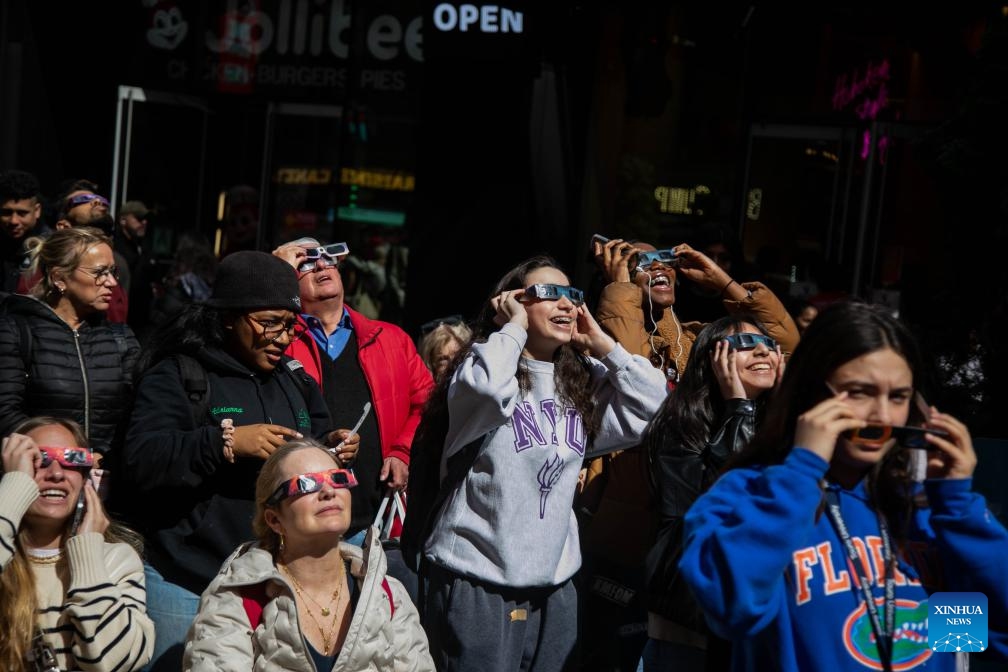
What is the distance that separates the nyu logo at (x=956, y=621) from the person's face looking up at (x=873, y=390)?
1.04 ft

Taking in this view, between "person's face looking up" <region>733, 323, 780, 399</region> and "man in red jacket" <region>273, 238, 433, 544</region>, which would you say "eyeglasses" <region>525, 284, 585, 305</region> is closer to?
"person's face looking up" <region>733, 323, 780, 399</region>

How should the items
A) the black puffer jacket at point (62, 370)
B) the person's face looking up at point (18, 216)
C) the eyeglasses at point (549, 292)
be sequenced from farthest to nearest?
the person's face looking up at point (18, 216), the black puffer jacket at point (62, 370), the eyeglasses at point (549, 292)

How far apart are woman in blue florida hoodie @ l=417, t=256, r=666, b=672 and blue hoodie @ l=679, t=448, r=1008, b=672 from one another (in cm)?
158

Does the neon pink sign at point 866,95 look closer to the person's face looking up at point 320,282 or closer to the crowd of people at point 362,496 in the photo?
the crowd of people at point 362,496

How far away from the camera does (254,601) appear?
3.84m

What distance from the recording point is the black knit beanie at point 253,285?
4.35 meters

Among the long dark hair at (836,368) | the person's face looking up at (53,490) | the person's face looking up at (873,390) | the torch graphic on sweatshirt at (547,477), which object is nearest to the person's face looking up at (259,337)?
the person's face looking up at (53,490)

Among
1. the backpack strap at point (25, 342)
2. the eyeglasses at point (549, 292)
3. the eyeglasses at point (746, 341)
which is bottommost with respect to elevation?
the backpack strap at point (25, 342)

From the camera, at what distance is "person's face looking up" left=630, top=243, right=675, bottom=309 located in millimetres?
5207

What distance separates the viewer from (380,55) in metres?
10.2

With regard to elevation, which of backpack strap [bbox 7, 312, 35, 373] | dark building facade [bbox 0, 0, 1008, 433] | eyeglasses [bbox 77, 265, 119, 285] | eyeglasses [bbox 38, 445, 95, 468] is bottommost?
eyeglasses [bbox 38, 445, 95, 468]

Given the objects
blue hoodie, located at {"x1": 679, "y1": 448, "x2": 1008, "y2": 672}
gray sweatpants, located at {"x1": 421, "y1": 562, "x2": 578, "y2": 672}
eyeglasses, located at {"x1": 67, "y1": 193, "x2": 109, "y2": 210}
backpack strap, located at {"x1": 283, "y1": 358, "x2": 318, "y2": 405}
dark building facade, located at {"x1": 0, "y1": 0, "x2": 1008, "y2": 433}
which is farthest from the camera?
dark building facade, located at {"x1": 0, "y1": 0, "x2": 1008, "y2": 433}

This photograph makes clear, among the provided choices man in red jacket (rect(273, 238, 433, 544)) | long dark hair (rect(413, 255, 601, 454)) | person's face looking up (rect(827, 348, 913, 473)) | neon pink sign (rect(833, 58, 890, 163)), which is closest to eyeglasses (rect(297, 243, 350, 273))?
man in red jacket (rect(273, 238, 433, 544))

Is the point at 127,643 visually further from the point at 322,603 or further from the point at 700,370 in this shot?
the point at 700,370
